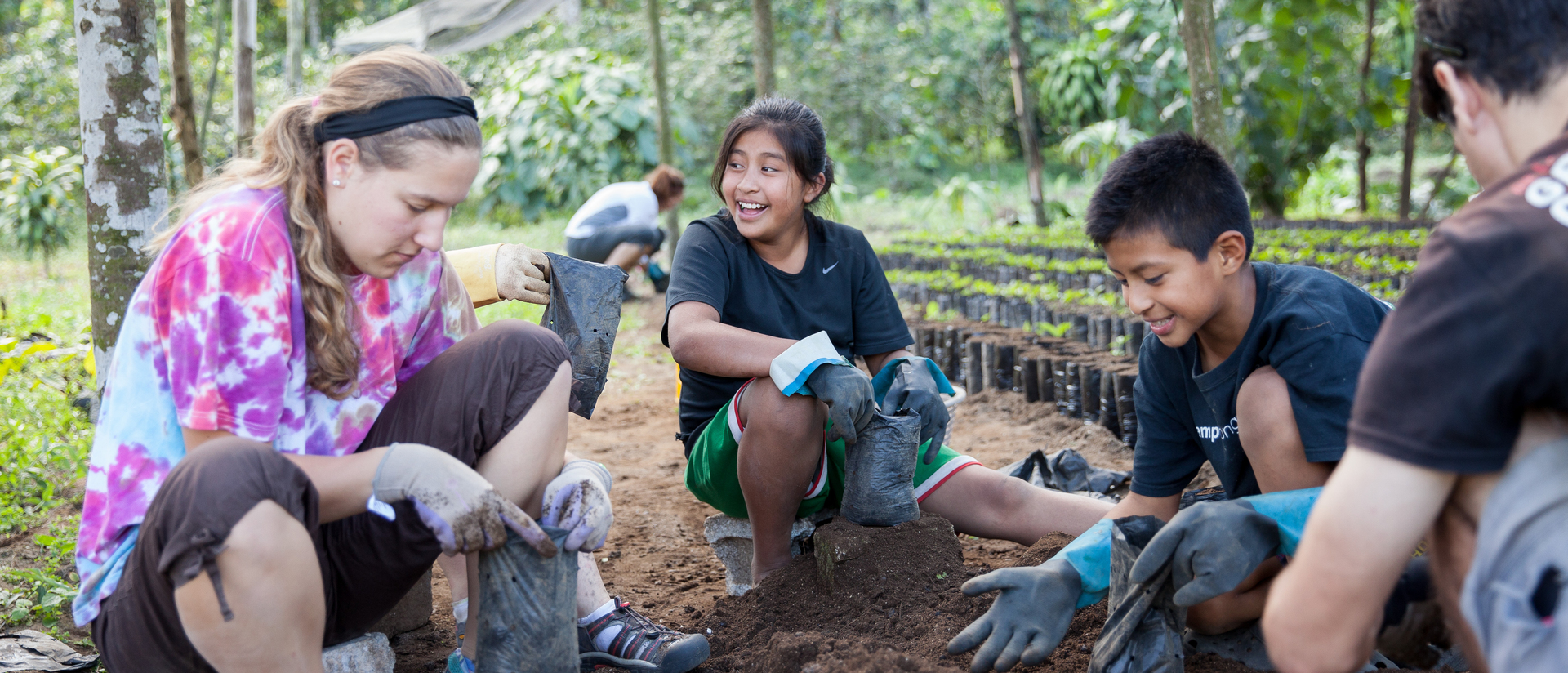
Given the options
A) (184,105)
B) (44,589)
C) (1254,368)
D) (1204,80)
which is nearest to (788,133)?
(1254,368)

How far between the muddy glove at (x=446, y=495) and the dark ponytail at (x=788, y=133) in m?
1.11

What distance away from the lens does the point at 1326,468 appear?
1.67 meters

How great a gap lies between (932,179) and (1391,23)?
6.08m

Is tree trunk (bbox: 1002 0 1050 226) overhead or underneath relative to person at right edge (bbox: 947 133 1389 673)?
overhead

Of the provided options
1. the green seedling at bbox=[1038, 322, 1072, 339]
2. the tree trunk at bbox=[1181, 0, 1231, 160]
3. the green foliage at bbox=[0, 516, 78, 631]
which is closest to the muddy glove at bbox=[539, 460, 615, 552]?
the green foliage at bbox=[0, 516, 78, 631]

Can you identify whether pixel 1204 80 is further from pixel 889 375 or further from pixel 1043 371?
pixel 889 375

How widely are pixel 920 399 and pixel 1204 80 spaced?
10.2 feet

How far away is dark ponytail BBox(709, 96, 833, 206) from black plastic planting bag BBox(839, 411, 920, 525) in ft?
Answer: 2.21

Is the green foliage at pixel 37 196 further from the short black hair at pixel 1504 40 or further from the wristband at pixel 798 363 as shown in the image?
the short black hair at pixel 1504 40

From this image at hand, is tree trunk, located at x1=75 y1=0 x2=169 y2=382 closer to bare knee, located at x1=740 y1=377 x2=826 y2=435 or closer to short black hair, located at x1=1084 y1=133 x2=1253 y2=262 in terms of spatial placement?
bare knee, located at x1=740 y1=377 x2=826 y2=435

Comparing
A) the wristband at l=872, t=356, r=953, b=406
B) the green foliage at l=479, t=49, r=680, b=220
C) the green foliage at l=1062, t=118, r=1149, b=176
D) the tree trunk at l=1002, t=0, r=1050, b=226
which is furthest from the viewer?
the green foliage at l=479, t=49, r=680, b=220

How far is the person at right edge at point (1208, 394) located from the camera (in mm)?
1542

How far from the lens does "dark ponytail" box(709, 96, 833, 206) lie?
7.86 ft

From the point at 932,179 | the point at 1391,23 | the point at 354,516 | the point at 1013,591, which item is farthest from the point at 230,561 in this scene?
the point at 932,179
